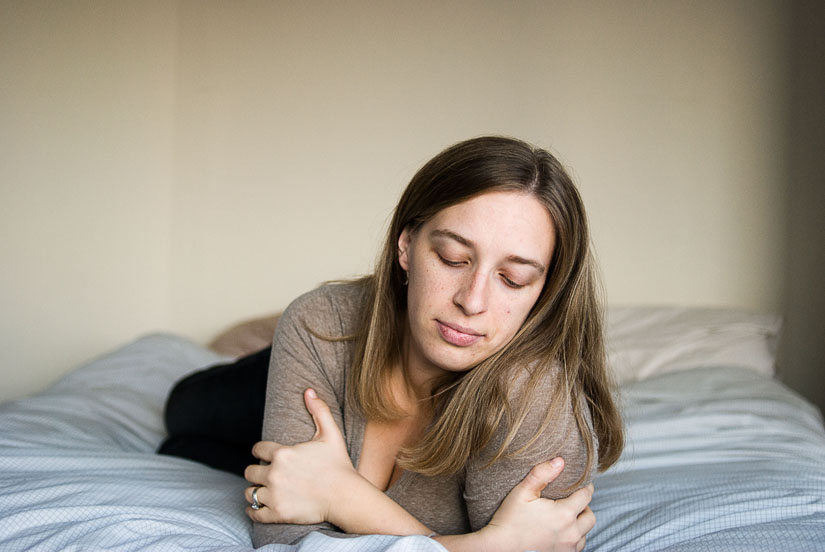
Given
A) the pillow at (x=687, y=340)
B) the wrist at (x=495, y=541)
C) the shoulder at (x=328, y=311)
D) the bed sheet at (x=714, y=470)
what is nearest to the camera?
the wrist at (x=495, y=541)

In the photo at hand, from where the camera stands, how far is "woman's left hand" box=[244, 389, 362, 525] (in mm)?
1149

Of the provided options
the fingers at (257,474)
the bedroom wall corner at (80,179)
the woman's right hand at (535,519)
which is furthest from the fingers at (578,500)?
the bedroom wall corner at (80,179)

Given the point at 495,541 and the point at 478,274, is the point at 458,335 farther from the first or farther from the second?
the point at 495,541

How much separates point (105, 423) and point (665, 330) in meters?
1.75

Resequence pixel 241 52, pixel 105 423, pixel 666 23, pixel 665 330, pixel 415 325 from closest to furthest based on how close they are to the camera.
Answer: pixel 415 325
pixel 105 423
pixel 665 330
pixel 666 23
pixel 241 52

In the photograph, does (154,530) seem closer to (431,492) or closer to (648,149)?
(431,492)

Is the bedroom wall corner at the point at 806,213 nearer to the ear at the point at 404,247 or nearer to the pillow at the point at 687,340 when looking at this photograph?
the pillow at the point at 687,340

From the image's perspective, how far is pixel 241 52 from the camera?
3.32 m

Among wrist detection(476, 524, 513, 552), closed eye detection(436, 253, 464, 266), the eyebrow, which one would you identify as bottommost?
wrist detection(476, 524, 513, 552)

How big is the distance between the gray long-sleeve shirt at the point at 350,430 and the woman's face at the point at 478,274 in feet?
0.35

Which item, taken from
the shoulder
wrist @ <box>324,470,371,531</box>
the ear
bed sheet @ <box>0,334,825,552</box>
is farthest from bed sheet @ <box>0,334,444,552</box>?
the ear

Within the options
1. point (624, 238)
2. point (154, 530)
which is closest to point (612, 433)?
point (154, 530)

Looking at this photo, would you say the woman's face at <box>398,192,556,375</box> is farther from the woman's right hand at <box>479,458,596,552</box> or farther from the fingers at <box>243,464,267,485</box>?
the fingers at <box>243,464,267,485</box>

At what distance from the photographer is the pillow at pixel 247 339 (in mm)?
2748
